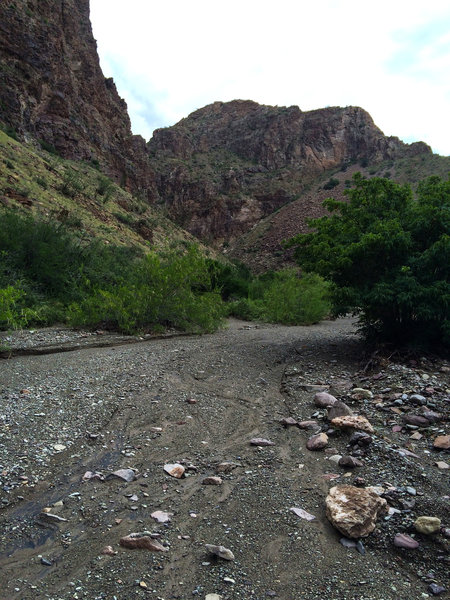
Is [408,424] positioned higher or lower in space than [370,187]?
lower

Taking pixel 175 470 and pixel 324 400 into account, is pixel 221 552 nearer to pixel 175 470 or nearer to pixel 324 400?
pixel 175 470

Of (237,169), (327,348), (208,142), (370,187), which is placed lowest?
(327,348)

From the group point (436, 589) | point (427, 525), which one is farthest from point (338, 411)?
point (436, 589)

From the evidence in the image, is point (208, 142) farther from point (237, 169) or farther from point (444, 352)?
point (444, 352)

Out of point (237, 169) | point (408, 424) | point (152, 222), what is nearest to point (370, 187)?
point (408, 424)

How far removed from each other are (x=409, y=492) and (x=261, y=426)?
2.05 meters

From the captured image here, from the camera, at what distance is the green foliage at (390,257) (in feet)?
25.1

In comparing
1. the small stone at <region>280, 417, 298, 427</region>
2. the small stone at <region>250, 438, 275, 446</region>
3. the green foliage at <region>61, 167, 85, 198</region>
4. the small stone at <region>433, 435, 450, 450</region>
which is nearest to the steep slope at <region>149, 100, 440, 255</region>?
the green foliage at <region>61, 167, 85, 198</region>

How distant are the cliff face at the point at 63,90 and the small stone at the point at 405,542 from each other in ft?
118

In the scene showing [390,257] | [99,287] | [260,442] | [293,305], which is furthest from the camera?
[293,305]

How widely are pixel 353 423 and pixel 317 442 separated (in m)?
0.54

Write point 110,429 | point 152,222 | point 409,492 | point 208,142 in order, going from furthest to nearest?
point 208,142 < point 152,222 < point 110,429 < point 409,492

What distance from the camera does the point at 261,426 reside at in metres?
5.17

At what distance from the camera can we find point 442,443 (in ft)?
14.2
